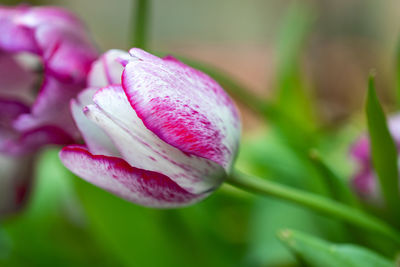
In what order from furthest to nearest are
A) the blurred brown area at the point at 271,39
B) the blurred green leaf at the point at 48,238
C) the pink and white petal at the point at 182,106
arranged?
the blurred brown area at the point at 271,39, the blurred green leaf at the point at 48,238, the pink and white petal at the point at 182,106

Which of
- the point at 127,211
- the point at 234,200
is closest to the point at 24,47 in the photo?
the point at 127,211

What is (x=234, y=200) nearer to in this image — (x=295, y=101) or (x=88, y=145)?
(x=295, y=101)

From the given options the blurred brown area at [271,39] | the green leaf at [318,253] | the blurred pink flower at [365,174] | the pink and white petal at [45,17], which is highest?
the pink and white petal at [45,17]

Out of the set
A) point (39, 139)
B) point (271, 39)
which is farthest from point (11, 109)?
point (271, 39)

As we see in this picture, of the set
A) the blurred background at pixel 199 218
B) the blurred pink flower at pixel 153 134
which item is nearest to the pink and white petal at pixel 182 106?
the blurred pink flower at pixel 153 134

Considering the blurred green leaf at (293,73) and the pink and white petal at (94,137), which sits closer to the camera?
the pink and white petal at (94,137)

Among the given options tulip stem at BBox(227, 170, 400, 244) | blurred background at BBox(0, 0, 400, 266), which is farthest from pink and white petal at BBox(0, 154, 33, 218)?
tulip stem at BBox(227, 170, 400, 244)

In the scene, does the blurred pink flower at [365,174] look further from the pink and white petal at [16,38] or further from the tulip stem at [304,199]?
the pink and white petal at [16,38]

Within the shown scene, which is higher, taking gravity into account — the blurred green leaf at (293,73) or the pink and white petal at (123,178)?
the pink and white petal at (123,178)

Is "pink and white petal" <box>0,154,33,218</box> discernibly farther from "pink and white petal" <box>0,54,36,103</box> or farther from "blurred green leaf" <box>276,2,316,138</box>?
"blurred green leaf" <box>276,2,316,138</box>

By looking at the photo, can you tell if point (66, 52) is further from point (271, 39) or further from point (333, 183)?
point (271, 39)
